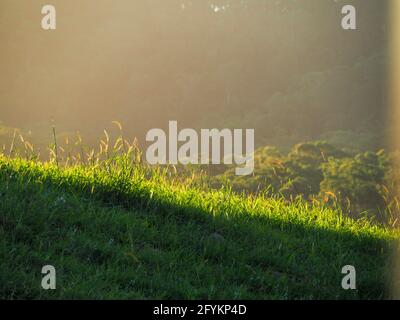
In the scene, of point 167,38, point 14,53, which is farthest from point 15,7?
point 167,38

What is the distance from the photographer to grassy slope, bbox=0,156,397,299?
5.36 m

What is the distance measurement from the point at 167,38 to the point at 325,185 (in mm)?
36398

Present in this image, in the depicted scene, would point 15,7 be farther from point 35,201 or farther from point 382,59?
point 35,201

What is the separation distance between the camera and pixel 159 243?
628cm

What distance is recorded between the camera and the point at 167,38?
61875mm

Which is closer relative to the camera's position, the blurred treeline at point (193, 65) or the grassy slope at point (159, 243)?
the grassy slope at point (159, 243)

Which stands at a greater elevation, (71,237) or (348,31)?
(348,31)

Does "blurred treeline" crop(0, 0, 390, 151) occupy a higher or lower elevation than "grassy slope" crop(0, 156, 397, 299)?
higher

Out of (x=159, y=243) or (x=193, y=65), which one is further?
(x=193, y=65)

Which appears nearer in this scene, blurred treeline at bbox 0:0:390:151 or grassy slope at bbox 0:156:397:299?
grassy slope at bbox 0:156:397:299

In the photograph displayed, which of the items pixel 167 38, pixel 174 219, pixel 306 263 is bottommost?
pixel 306 263

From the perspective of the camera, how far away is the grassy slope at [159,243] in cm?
536

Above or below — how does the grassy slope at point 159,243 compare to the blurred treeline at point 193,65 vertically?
below

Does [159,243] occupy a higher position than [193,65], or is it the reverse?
[193,65]
